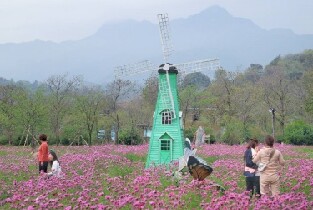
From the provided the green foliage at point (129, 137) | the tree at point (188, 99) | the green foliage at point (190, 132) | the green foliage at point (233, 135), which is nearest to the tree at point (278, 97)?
the tree at point (188, 99)

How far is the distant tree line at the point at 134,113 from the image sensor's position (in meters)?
38.5

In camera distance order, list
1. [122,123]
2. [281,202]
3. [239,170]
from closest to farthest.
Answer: [281,202] → [239,170] → [122,123]

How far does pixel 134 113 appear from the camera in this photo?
46.8 m

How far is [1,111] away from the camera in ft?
135

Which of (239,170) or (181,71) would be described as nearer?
(239,170)

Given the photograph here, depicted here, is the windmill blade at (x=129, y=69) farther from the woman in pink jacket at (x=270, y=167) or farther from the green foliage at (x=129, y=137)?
the woman in pink jacket at (x=270, y=167)

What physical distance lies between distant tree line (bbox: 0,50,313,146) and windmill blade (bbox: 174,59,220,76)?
1235 centimetres

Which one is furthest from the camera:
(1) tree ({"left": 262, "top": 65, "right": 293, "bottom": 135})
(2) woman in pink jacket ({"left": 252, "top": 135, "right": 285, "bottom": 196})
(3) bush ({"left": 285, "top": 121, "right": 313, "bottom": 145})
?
(1) tree ({"left": 262, "top": 65, "right": 293, "bottom": 135})

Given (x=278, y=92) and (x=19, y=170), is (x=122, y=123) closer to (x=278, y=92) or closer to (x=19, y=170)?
(x=278, y=92)

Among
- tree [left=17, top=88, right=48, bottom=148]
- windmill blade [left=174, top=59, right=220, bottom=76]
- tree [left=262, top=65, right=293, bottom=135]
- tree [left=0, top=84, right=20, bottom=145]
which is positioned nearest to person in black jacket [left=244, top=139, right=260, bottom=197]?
windmill blade [left=174, top=59, right=220, bottom=76]

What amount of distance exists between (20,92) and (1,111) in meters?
2.42

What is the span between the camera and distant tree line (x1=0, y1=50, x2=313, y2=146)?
38.5 m

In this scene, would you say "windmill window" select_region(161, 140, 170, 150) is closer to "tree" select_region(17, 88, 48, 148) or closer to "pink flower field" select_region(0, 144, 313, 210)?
"pink flower field" select_region(0, 144, 313, 210)

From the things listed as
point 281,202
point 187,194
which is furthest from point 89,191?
point 281,202
